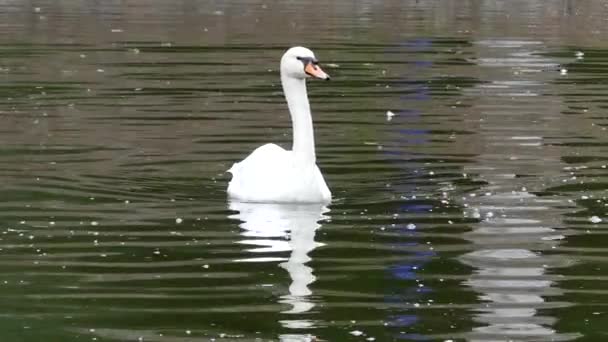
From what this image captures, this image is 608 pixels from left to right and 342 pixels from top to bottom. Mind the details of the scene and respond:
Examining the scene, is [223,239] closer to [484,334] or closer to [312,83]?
[484,334]

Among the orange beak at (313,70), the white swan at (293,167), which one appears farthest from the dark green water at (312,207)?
the orange beak at (313,70)

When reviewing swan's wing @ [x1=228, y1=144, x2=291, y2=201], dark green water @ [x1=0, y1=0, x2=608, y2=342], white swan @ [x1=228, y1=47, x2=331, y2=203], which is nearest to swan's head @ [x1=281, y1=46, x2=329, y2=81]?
white swan @ [x1=228, y1=47, x2=331, y2=203]

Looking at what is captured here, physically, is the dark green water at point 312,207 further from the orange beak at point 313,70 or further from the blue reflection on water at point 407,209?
the orange beak at point 313,70

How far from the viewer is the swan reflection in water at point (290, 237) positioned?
31.8ft

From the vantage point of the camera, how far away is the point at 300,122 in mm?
13625

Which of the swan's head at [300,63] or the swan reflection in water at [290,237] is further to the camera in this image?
the swan's head at [300,63]

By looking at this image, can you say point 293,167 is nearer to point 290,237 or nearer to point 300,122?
point 300,122

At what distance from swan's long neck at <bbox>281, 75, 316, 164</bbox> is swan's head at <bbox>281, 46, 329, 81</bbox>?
3.4 inches

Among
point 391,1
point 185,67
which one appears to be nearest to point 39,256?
point 185,67

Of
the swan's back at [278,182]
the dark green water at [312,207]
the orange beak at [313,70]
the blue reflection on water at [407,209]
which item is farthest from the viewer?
the orange beak at [313,70]

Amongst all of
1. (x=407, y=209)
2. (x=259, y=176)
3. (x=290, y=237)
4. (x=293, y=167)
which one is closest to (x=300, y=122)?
(x=293, y=167)

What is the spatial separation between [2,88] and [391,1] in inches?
1054

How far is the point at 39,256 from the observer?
36.0 feet

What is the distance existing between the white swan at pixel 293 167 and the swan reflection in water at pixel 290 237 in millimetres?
87
